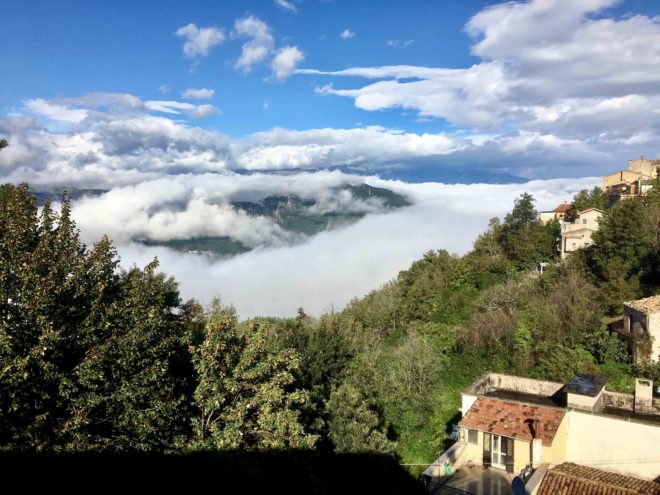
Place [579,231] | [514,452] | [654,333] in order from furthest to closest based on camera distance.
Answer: [579,231], [654,333], [514,452]

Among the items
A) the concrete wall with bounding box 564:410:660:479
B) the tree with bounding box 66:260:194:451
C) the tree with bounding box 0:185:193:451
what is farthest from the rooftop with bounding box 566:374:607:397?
the tree with bounding box 0:185:193:451

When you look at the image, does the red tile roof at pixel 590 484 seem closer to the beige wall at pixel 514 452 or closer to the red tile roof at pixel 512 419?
the beige wall at pixel 514 452

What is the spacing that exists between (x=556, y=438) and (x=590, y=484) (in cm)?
153

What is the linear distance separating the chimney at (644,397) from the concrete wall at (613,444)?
2546 mm

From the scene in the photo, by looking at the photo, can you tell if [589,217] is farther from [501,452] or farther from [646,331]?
[501,452]

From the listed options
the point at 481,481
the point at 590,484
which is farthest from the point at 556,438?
the point at 481,481

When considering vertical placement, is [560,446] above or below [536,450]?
below

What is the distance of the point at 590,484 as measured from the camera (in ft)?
42.0

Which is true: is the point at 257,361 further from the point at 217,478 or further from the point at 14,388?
the point at 14,388

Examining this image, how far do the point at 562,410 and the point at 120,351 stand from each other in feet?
41.4

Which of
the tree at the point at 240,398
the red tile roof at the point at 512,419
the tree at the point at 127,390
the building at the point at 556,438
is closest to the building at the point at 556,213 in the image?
the building at the point at 556,438

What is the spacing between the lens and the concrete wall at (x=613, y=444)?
13680 mm

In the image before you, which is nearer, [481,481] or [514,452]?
[481,481]

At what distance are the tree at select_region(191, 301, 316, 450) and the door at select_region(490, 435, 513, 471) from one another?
20.5ft
